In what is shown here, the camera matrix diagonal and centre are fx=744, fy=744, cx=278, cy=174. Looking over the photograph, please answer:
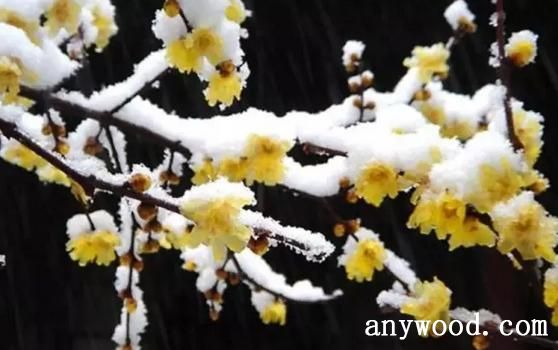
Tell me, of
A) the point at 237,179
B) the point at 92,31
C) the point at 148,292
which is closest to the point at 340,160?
the point at 237,179

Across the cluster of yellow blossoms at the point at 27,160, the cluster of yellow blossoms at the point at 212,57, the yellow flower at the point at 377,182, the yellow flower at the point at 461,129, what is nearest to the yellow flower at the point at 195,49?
the cluster of yellow blossoms at the point at 212,57

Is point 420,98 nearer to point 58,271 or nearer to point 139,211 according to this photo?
point 139,211

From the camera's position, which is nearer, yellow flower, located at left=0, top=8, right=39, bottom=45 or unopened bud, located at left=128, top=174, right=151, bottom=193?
unopened bud, located at left=128, top=174, right=151, bottom=193

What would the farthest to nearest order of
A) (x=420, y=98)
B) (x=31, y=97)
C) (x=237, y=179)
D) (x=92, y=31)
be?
(x=420, y=98) < (x=92, y=31) < (x=31, y=97) < (x=237, y=179)

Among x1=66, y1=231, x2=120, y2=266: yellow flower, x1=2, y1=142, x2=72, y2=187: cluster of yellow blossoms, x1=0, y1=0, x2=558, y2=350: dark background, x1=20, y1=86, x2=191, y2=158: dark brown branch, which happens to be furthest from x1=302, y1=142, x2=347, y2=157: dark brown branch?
x1=0, y1=0, x2=558, y2=350: dark background

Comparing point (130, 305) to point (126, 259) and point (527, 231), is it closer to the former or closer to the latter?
point (126, 259)

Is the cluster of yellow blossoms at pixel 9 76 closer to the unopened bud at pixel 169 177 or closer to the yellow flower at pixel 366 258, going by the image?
the unopened bud at pixel 169 177

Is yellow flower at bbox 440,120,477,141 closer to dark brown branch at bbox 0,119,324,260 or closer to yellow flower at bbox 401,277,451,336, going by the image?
yellow flower at bbox 401,277,451,336
